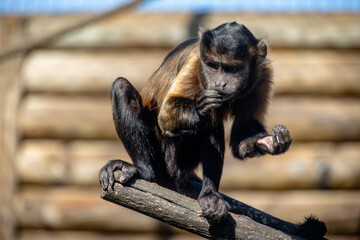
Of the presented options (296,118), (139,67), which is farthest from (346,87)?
(139,67)

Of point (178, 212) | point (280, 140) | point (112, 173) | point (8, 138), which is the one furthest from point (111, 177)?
point (8, 138)

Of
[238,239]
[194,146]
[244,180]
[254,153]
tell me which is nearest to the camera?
[238,239]

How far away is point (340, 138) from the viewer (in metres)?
8.41

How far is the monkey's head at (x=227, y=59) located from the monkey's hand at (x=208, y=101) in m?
0.12

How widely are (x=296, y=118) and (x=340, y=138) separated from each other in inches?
28.9

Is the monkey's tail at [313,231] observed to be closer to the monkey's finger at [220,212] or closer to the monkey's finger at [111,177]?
the monkey's finger at [220,212]

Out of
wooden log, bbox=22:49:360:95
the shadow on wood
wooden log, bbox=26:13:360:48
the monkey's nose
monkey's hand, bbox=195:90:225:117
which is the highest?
wooden log, bbox=26:13:360:48

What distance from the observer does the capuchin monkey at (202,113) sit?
4.57 m

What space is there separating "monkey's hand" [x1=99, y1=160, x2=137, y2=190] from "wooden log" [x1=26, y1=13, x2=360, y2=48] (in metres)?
4.13

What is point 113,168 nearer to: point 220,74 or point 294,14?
point 220,74

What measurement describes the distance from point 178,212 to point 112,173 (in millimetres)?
625

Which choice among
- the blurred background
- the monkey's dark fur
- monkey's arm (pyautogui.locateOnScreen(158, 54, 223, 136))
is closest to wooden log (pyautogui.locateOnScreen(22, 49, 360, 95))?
the blurred background

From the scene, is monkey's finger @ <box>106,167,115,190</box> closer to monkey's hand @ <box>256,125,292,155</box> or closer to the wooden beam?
monkey's hand @ <box>256,125,292,155</box>

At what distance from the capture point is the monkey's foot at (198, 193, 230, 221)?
438 centimetres
